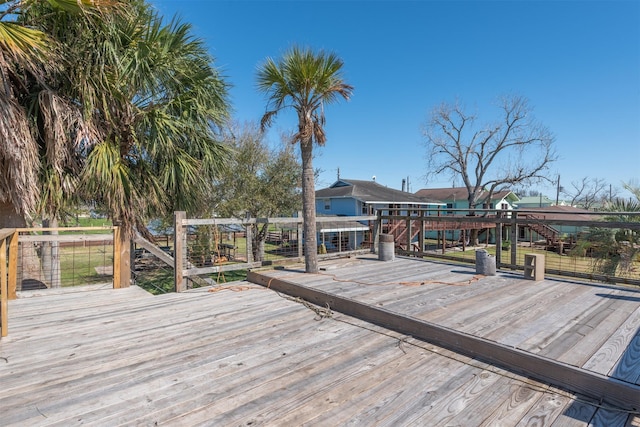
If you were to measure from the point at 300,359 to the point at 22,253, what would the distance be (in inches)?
239

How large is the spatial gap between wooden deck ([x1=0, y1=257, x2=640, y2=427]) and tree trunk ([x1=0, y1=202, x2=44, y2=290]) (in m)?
1.69

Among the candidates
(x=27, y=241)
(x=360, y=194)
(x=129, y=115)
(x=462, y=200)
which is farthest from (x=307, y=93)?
(x=462, y=200)

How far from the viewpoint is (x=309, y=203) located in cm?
521

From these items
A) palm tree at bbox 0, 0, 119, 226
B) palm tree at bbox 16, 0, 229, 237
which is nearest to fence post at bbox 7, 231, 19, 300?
palm tree at bbox 0, 0, 119, 226

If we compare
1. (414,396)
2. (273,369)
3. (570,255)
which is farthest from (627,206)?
(273,369)

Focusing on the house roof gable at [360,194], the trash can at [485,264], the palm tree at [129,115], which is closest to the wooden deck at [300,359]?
the trash can at [485,264]

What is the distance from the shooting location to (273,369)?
234 cm

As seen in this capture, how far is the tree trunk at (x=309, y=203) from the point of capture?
5102 mm

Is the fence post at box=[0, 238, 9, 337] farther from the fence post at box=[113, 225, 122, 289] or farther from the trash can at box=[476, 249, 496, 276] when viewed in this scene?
the trash can at box=[476, 249, 496, 276]

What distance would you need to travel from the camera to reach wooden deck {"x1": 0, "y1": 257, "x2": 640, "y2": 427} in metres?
1.83

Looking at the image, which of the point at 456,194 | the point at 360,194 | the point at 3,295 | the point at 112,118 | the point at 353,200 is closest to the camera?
the point at 3,295

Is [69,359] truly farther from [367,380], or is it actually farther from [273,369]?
[367,380]

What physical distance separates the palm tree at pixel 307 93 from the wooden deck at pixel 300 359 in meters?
1.63

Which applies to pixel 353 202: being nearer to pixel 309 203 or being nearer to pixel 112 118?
pixel 309 203
